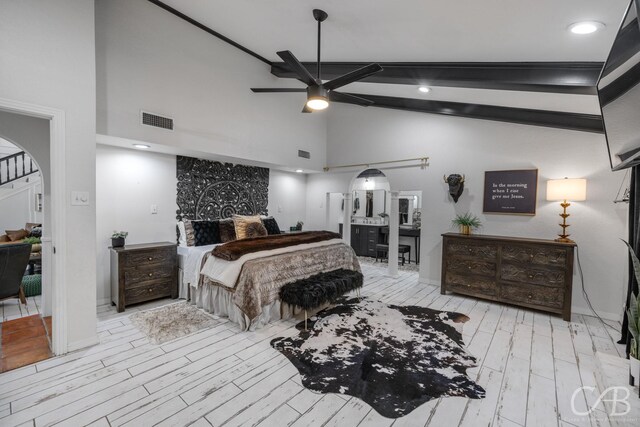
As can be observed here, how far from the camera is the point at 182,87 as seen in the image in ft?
12.5

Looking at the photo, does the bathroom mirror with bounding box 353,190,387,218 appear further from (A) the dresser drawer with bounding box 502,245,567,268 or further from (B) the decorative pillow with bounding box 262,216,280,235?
(A) the dresser drawer with bounding box 502,245,567,268

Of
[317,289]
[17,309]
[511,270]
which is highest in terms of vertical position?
[511,270]

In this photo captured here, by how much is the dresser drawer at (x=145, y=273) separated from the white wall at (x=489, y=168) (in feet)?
12.6

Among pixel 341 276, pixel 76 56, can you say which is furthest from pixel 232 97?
pixel 341 276

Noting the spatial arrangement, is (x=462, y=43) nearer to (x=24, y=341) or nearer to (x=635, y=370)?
(x=635, y=370)

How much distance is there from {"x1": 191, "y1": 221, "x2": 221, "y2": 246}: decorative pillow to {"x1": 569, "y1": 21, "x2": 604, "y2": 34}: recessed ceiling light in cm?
466

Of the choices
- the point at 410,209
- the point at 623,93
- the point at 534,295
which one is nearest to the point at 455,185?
the point at 534,295

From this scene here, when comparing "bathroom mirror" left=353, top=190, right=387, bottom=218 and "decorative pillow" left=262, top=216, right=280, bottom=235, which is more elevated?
"bathroom mirror" left=353, top=190, right=387, bottom=218

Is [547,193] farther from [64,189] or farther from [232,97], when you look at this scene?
[64,189]

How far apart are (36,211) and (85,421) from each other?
24.3 ft

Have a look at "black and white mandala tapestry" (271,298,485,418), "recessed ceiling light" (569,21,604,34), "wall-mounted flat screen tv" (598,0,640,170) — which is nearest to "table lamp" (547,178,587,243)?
"wall-mounted flat screen tv" (598,0,640,170)

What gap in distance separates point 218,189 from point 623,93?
4891 millimetres

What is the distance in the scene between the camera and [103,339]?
2.80m

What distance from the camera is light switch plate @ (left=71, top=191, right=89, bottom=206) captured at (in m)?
2.54
